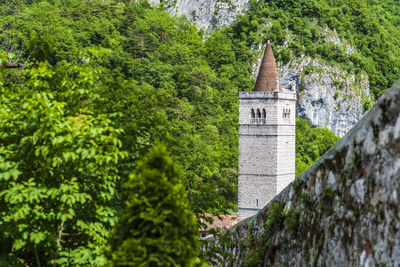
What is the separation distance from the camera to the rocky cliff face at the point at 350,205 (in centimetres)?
576

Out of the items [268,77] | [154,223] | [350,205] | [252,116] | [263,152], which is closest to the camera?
[154,223]

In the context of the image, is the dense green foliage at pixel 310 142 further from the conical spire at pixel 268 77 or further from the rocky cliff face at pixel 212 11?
the rocky cliff face at pixel 212 11

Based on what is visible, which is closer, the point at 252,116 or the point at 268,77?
the point at 252,116

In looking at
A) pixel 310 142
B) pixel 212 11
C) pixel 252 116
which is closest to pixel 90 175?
pixel 252 116

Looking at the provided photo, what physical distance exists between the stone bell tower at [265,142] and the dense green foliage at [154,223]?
37.2 meters

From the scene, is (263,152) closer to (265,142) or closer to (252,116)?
(265,142)

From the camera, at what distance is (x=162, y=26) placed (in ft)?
301

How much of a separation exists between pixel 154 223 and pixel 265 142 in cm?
3865

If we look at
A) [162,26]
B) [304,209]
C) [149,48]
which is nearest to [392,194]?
[304,209]

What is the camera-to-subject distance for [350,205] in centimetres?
645

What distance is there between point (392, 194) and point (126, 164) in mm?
3513

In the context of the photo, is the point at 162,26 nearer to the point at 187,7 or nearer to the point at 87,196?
the point at 187,7

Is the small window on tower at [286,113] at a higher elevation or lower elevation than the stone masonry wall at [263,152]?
higher

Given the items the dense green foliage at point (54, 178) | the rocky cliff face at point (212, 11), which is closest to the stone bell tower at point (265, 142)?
the dense green foliage at point (54, 178)
